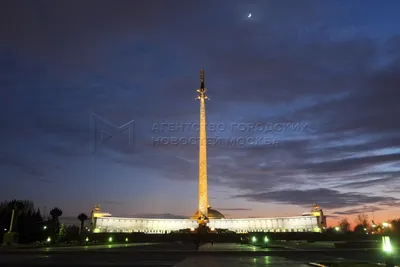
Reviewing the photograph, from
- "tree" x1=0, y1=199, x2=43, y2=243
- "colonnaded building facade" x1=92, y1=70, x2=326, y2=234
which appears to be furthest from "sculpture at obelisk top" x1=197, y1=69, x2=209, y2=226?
"tree" x1=0, y1=199, x2=43, y2=243

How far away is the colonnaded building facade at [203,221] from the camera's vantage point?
103 m

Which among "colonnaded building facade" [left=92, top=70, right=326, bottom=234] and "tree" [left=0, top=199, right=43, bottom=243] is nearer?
"tree" [left=0, top=199, right=43, bottom=243]

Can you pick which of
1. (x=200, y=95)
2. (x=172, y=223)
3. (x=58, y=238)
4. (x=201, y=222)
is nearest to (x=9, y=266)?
(x=58, y=238)

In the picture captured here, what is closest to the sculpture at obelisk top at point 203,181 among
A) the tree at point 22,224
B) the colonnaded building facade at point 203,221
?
the colonnaded building facade at point 203,221

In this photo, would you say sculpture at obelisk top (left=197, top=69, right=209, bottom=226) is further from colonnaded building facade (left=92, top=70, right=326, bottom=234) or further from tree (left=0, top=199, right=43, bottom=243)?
tree (left=0, top=199, right=43, bottom=243)

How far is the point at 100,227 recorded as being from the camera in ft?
378

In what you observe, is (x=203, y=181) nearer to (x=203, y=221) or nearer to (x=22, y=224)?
(x=203, y=221)

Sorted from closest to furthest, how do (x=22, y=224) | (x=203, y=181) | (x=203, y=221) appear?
(x=22, y=224) → (x=203, y=221) → (x=203, y=181)

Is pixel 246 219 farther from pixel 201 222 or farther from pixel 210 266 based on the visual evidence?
pixel 210 266

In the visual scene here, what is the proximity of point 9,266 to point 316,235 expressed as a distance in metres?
67.0

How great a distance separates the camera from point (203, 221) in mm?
100938

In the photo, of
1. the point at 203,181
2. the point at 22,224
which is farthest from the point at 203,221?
the point at 22,224

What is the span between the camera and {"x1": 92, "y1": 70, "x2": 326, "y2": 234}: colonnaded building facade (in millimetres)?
102812

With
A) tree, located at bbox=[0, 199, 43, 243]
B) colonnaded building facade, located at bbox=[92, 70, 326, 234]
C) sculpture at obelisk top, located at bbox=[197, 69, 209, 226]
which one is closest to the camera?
tree, located at bbox=[0, 199, 43, 243]
